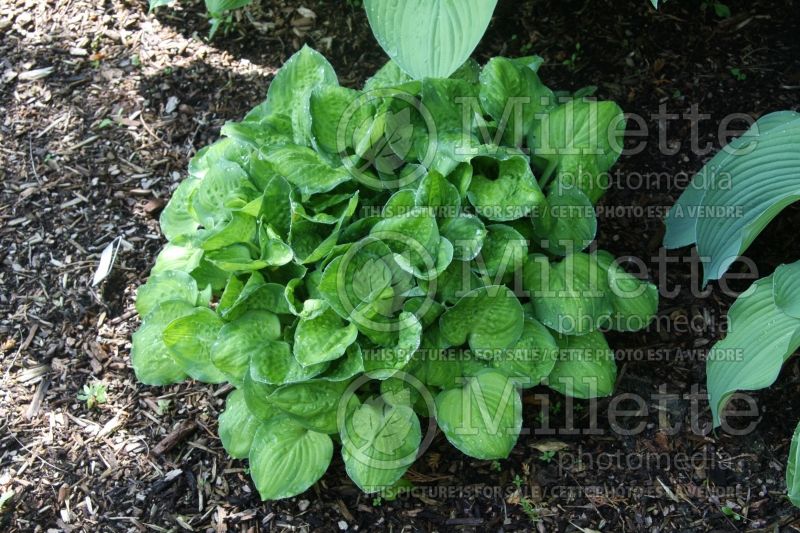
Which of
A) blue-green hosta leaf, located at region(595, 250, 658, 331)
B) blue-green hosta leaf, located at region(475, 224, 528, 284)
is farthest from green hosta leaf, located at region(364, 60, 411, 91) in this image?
blue-green hosta leaf, located at region(595, 250, 658, 331)

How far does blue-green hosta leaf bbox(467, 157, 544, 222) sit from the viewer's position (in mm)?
1976

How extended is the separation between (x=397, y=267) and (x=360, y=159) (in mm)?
328

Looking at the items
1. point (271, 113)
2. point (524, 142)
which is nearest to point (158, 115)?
point (271, 113)

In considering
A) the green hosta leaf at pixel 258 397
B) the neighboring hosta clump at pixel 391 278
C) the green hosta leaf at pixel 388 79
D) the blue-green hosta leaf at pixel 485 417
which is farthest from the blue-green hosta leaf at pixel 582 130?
the green hosta leaf at pixel 258 397

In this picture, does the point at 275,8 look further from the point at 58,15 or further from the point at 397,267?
the point at 397,267

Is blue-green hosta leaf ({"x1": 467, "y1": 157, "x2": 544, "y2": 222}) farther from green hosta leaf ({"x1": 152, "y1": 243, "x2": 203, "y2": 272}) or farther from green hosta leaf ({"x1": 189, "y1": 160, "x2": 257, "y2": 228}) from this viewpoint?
green hosta leaf ({"x1": 152, "y1": 243, "x2": 203, "y2": 272})

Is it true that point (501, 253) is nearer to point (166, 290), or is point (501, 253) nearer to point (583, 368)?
point (583, 368)

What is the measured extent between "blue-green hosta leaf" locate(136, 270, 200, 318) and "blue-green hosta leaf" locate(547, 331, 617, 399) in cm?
98

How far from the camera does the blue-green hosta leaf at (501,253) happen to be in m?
1.98

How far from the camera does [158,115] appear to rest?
2.90 metres

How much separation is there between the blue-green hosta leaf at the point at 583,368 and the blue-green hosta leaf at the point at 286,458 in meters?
0.63

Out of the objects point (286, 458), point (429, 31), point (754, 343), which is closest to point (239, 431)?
point (286, 458)

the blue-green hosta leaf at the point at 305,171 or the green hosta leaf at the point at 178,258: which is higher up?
the blue-green hosta leaf at the point at 305,171

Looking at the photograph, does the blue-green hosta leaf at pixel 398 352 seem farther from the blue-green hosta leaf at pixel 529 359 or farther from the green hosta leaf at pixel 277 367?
the blue-green hosta leaf at pixel 529 359
